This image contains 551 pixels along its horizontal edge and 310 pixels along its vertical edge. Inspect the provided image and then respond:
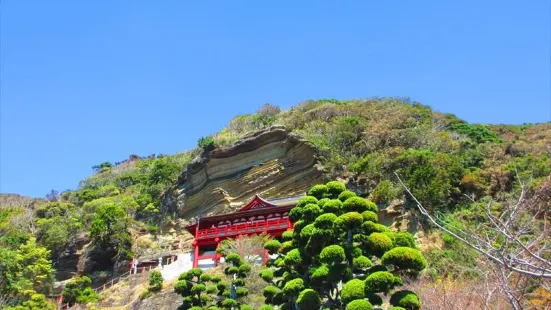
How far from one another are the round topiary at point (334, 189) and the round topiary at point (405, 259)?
3.56 m

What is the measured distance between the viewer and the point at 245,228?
26953 millimetres

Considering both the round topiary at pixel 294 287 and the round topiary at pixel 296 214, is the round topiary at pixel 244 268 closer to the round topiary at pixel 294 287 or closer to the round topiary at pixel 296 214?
the round topiary at pixel 296 214

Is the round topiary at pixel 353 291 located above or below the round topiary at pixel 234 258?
below

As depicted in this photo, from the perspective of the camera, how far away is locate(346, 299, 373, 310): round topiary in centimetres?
1338

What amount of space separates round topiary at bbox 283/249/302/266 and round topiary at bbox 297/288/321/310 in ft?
3.72

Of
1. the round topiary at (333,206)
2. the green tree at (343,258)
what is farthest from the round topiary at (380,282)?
the round topiary at (333,206)

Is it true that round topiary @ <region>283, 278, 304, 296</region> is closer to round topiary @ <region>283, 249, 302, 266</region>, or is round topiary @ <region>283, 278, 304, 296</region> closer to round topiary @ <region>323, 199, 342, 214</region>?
round topiary @ <region>283, 249, 302, 266</region>

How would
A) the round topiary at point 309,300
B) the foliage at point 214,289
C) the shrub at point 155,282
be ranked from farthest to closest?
the shrub at point 155,282
the foliage at point 214,289
the round topiary at point 309,300

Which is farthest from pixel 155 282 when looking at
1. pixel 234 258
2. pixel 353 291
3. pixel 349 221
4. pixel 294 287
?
pixel 353 291

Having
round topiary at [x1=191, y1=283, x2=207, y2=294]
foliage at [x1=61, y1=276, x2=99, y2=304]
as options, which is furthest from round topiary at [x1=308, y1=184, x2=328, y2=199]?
foliage at [x1=61, y1=276, x2=99, y2=304]

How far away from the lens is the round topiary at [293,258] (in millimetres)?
16016

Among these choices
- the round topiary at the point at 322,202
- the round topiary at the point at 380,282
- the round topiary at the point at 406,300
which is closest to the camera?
the round topiary at the point at 406,300

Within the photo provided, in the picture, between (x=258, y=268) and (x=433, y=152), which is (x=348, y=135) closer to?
(x=433, y=152)

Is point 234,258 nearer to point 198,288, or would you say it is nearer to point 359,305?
point 198,288
